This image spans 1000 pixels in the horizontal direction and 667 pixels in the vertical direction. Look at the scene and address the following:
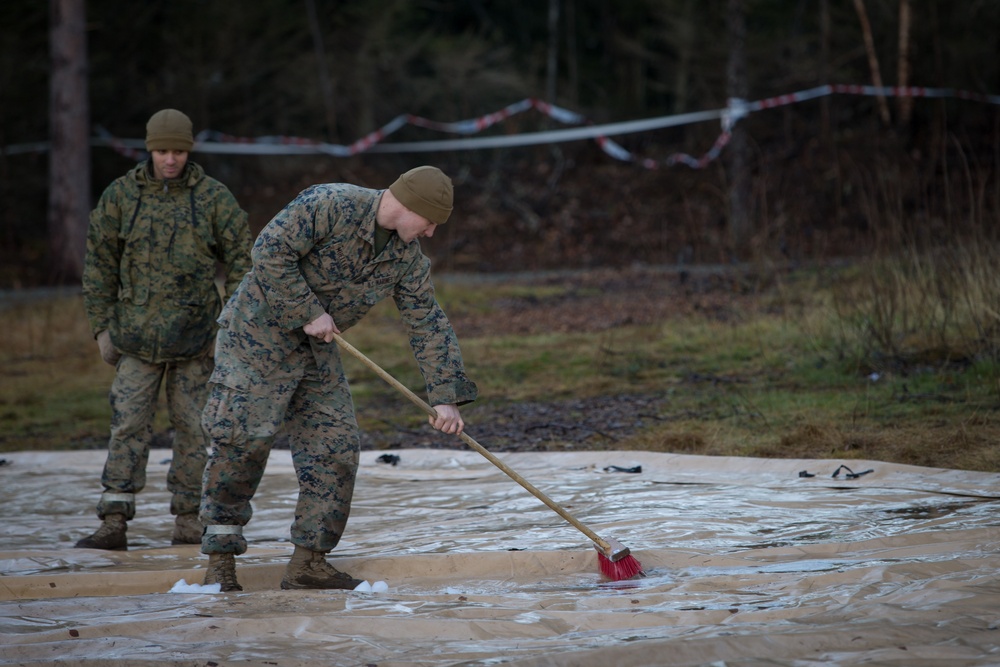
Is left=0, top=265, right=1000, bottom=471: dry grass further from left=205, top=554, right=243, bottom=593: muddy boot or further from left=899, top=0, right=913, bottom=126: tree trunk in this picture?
left=899, top=0, right=913, bottom=126: tree trunk

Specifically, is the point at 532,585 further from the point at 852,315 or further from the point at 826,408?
the point at 852,315

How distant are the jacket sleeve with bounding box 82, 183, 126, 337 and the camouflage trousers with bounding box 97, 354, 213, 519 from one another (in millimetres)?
216

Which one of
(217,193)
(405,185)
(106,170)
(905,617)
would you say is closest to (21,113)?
(106,170)

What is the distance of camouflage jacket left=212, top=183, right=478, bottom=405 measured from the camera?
3.74 m

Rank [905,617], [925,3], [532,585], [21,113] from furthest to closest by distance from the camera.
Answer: [925,3] < [21,113] < [532,585] < [905,617]

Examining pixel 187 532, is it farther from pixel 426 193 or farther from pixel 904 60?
pixel 904 60

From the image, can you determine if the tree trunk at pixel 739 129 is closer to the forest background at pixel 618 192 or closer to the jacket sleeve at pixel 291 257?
the forest background at pixel 618 192

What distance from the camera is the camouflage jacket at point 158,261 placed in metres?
4.68

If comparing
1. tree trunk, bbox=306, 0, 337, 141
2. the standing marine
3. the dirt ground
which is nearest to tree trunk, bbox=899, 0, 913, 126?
the dirt ground

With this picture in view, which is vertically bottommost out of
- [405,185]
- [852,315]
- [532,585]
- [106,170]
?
[532,585]

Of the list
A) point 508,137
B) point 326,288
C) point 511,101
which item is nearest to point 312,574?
point 326,288

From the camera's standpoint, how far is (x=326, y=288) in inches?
153

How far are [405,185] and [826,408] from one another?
372 centimetres

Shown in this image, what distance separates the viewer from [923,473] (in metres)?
5.01
